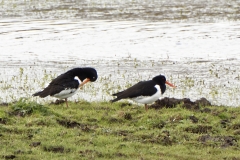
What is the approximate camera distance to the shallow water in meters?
16.2

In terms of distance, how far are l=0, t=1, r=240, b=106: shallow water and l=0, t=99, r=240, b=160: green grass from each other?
8.14 ft

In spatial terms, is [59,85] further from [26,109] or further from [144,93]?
[144,93]

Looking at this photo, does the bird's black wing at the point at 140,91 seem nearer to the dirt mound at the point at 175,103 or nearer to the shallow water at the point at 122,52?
the dirt mound at the point at 175,103

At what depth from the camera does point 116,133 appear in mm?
10406

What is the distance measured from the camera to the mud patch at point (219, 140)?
9.84m

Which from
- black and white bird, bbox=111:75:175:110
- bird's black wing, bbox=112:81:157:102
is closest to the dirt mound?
black and white bird, bbox=111:75:175:110

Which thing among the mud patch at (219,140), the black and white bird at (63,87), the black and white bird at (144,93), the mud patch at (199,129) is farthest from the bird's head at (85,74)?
the mud patch at (219,140)

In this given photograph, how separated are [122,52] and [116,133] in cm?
1188

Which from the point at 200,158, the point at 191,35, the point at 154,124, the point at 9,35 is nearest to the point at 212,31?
the point at 191,35

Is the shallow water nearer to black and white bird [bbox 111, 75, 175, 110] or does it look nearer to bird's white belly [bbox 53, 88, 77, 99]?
bird's white belly [bbox 53, 88, 77, 99]

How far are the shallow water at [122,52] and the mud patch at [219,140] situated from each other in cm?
408

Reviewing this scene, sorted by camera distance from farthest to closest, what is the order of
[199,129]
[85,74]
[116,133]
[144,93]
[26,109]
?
1. [85,74]
2. [144,93]
3. [26,109]
4. [199,129]
5. [116,133]

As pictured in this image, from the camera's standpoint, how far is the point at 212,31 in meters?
27.2

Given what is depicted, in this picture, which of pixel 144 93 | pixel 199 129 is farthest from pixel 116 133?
pixel 144 93
